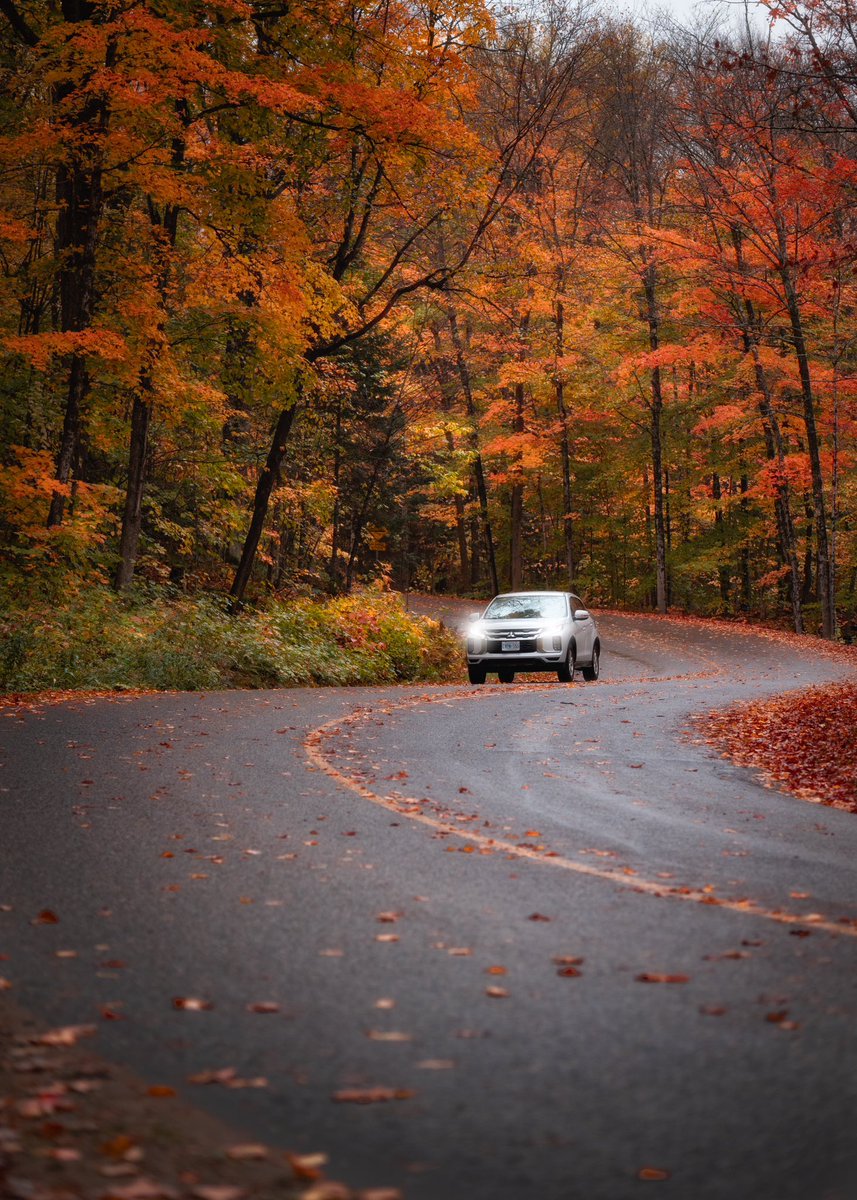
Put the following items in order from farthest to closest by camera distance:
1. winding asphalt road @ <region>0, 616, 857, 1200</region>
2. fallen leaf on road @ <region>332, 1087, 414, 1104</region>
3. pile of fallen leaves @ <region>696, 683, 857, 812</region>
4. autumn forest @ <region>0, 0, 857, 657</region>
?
1. autumn forest @ <region>0, 0, 857, 657</region>
2. pile of fallen leaves @ <region>696, 683, 857, 812</region>
3. fallen leaf on road @ <region>332, 1087, 414, 1104</region>
4. winding asphalt road @ <region>0, 616, 857, 1200</region>

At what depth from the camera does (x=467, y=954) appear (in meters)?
5.05

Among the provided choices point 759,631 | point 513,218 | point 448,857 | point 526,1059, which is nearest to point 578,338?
point 513,218

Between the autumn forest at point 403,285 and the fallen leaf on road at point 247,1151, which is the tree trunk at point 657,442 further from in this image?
the fallen leaf on road at point 247,1151

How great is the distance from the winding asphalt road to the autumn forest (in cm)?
785

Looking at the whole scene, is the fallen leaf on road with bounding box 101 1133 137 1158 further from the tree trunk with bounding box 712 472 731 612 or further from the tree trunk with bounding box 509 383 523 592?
the tree trunk with bounding box 509 383 523 592

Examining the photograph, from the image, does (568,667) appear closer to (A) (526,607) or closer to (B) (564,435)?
(A) (526,607)

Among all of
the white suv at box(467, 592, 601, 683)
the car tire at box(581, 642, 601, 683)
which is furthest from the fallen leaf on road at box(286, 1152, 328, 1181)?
the car tire at box(581, 642, 601, 683)

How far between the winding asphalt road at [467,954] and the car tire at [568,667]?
982 cm

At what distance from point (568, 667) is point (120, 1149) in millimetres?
18111

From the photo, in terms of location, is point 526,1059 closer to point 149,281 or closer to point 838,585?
point 149,281

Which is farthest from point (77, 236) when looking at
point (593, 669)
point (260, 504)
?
point (593, 669)

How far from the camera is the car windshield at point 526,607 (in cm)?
2105

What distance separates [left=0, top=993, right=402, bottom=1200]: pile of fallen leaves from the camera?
2986mm

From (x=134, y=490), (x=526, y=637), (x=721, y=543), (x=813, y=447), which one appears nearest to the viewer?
(x=526, y=637)
